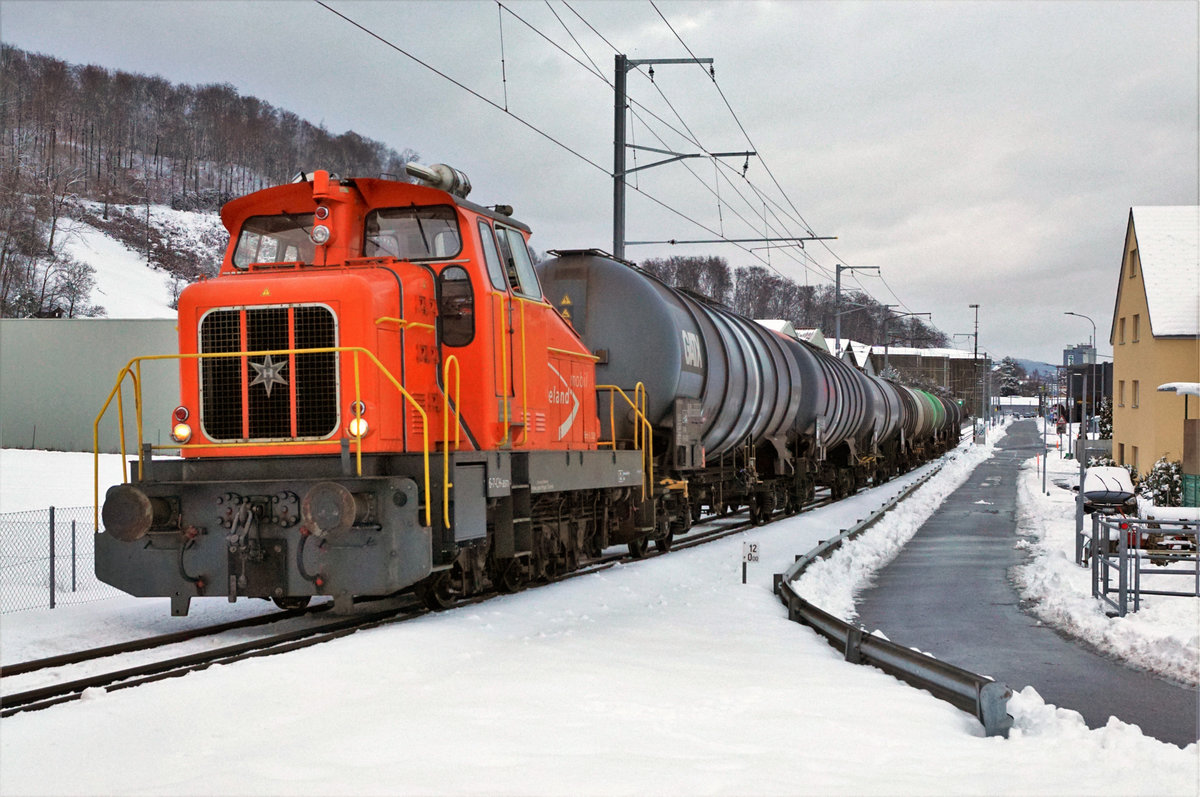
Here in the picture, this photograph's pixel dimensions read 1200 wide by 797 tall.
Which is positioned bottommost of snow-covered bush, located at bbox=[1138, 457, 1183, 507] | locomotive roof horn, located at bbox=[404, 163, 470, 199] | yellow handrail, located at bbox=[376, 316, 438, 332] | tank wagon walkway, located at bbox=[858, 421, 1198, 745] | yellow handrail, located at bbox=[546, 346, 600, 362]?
tank wagon walkway, located at bbox=[858, 421, 1198, 745]

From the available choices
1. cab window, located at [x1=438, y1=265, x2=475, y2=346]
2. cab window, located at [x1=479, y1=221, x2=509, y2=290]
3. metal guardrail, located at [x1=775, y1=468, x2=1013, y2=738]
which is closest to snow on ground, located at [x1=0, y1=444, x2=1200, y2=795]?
metal guardrail, located at [x1=775, y1=468, x2=1013, y2=738]

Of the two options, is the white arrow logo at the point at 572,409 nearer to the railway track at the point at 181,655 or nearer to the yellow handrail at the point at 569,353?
the yellow handrail at the point at 569,353

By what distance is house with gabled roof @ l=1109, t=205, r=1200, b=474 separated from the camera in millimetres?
29719

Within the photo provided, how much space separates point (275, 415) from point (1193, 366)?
29104 millimetres

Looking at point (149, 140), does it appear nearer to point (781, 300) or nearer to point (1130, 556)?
point (781, 300)

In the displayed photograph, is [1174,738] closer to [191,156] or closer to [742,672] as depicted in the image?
[742,672]

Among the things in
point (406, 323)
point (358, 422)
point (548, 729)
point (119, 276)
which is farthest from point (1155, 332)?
point (119, 276)

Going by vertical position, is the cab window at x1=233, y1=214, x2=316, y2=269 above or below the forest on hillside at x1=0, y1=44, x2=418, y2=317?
below

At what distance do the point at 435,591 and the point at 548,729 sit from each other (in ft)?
13.7

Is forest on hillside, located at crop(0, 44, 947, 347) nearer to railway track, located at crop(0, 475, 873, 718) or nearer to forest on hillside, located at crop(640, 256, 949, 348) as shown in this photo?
forest on hillside, located at crop(640, 256, 949, 348)

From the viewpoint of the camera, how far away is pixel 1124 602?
37.1ft

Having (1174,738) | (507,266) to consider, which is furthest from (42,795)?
(1174,738)

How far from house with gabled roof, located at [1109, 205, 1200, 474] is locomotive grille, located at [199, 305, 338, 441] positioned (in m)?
24.6

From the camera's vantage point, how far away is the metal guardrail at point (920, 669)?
5988mm
